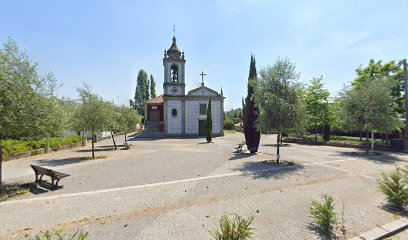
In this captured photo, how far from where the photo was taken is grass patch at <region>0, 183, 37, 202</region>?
23.7ft

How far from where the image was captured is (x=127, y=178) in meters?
9.30

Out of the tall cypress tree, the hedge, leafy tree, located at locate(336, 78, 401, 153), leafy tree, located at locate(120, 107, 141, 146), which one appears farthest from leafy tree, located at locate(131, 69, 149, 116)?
leafy tree, located at locate(336, 78, 401, 153)

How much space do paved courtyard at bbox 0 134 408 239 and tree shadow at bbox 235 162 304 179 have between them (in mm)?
51

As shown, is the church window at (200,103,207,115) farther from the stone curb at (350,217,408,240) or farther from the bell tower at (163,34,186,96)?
the stone curb at (350,217,408,240)

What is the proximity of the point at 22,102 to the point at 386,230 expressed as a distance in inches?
435

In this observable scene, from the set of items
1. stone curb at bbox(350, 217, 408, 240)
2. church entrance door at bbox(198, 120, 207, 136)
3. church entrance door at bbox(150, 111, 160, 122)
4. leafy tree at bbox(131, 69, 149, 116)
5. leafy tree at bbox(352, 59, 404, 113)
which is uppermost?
leafy tree at bbox(131, 69, 149, 116)

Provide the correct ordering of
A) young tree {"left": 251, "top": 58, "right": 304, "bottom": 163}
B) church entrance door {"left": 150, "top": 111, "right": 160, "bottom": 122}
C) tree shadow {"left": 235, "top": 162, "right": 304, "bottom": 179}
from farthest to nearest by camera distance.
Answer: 1. church entrance door {"left": 150, "top": 111, "right": 160, "bottom": 122}
2. young tree {"left": 251, "top": 58, "right": 304, "bottom": 163}
3. tree shadow {"left": 235, "top": 162, "right": 304, "bottom": 179}

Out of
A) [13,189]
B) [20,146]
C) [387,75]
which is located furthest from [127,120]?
[387,75]

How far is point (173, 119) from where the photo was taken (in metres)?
34.4

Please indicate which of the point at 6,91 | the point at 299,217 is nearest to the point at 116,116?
the point at 6,91

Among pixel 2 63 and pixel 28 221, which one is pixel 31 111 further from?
pixel 28 221

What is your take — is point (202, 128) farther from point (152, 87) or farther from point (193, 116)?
point (152, 87)

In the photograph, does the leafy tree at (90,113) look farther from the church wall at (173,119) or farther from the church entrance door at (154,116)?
the church entrance door at (154,116)

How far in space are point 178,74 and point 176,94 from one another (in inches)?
138
